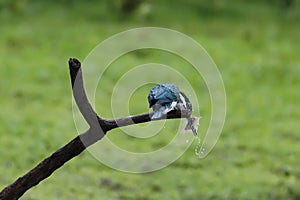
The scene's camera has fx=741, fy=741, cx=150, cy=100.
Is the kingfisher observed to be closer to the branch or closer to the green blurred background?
the branch

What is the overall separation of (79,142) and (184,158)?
272 centimetres

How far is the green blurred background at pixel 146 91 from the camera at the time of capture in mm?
5234

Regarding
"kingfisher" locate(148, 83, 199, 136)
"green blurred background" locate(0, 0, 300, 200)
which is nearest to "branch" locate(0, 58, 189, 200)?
"kingfisher" locate(148, 83, 199, 136)

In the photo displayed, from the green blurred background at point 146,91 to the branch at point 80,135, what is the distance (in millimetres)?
1371

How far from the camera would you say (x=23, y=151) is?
5.53 meters

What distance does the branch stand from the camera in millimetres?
3053

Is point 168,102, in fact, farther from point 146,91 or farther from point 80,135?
point 146,91

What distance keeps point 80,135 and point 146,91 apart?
415 cm

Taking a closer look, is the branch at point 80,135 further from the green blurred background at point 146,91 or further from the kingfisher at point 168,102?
the green blurred background at point 146,91

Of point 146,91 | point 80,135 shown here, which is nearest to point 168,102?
point 80,135

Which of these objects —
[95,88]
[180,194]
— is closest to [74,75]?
[180,194]

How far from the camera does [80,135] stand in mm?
3133

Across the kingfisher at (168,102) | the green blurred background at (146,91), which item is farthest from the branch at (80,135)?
the green blurred background at (146,91)

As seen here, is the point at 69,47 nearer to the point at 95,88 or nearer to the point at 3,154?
the point at 95,88
